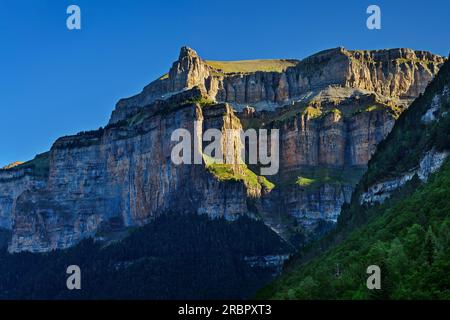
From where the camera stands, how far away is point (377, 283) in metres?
96.4

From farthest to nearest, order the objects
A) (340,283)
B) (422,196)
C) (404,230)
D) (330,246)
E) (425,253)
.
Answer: (330,246) < (422,196) < (404,230) < (340,283) < (425,253)

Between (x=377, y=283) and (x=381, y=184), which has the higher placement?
(x=381, y=184)

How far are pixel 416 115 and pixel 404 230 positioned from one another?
191ft

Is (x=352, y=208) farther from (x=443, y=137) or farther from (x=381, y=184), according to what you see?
(x=443, y=137)

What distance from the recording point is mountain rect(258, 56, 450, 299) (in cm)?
9481

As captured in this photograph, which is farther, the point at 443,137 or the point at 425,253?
the point at 443,137

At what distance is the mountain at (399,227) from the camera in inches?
3733

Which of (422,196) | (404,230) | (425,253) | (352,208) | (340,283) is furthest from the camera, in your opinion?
(352,208)

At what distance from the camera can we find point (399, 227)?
11844 centimetres
